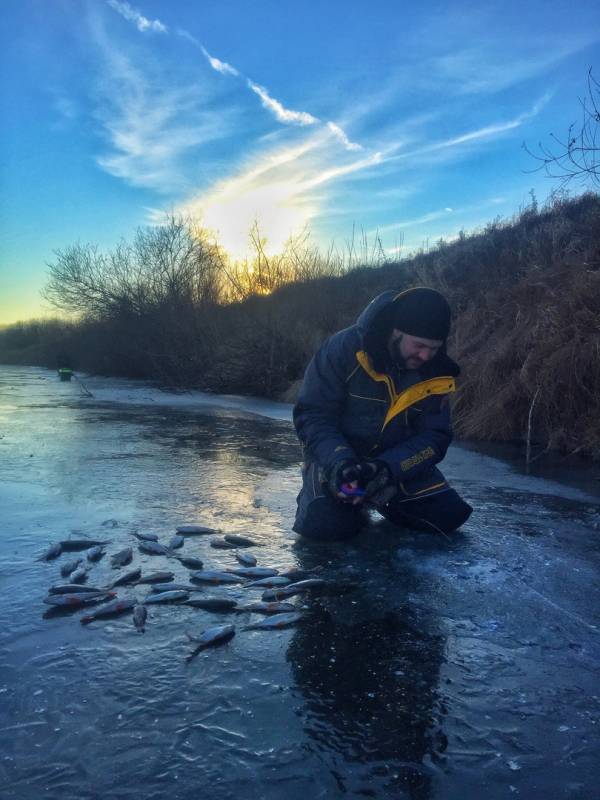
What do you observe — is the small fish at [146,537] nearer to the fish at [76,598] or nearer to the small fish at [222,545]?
the small fish at [222,545]

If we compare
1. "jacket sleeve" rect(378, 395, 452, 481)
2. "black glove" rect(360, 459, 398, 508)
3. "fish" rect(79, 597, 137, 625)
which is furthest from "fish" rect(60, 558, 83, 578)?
"jacket sleeve" rect(378, 395, 452, 481)

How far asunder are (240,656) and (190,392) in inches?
773

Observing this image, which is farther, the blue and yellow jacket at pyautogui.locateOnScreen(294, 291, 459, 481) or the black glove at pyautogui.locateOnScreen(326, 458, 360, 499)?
the blue and yellow jacket at pyautogui.locateOnScreen(294, 291, 459, 481)

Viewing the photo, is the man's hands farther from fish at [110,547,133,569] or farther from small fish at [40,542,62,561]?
small fish at [40,542,62,561]

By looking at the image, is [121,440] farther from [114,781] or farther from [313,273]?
[313,273]

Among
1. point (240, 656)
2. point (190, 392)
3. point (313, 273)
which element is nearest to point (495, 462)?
point (240, 656)

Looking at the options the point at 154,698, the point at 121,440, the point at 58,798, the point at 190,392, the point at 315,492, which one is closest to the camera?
the point at 58,798

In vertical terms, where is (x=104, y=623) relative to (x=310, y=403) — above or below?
below

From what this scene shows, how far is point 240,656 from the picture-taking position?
284cm

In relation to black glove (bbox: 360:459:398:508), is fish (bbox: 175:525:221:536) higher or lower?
lower

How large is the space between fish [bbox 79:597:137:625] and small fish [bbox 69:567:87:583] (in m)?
0.42

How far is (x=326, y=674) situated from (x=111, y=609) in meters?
1.24

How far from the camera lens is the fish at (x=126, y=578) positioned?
12.0ft

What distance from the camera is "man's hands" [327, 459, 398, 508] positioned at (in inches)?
164
